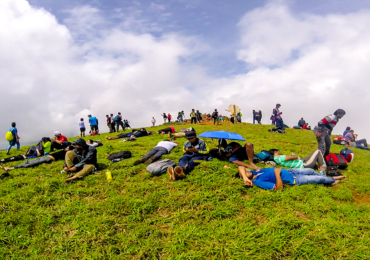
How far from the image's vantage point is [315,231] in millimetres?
4344

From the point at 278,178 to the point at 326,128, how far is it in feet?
14.1

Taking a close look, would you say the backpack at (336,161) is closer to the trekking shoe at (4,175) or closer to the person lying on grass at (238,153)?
the person lying on grass at (238,153)

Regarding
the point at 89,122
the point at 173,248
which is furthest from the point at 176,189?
the point at 89,122

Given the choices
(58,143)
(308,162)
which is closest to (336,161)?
(308,162)

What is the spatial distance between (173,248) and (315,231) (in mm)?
2884

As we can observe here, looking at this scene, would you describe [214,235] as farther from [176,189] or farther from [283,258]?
[176,189]

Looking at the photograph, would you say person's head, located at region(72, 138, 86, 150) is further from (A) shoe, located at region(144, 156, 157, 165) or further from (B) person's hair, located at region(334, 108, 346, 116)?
(B) person's hair, located at region(334, 108, 346, 116)

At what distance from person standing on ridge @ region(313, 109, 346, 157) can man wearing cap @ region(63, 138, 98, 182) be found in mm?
9007

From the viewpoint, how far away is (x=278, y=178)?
6285 millimetres

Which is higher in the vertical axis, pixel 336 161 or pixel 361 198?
pixel 336 161

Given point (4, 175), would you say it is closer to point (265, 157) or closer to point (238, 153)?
point (238, 153)

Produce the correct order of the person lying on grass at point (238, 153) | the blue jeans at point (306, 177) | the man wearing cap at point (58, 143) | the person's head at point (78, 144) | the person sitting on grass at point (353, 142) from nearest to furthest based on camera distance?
the blue jeans at point (306, 177)
the person's head at point (78, 144)
the person lying on grass at point (238, 153)
the man wearing cap at point (58, 143)
the person sitting on grass at point (353, 142)

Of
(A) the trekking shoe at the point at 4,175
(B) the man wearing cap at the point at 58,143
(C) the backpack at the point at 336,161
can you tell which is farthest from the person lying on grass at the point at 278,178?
(B) the man wearing cap at the point at 58,143

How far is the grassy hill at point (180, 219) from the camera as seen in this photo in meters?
4.00
